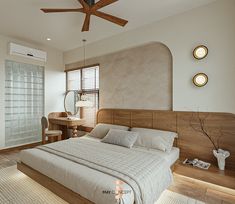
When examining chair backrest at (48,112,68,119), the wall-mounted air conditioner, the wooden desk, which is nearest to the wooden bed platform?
the wooden desk

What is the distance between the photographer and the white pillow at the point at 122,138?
9.13 feet

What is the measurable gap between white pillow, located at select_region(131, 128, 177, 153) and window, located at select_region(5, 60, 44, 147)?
318 centimetres

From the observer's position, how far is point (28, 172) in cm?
238

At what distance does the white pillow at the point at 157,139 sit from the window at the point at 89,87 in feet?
6.03

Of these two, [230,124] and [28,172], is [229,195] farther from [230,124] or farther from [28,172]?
[28,172]

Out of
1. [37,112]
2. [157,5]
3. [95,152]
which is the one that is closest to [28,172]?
[95,152]

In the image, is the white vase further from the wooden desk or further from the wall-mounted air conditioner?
the wall-mounted air conditioner

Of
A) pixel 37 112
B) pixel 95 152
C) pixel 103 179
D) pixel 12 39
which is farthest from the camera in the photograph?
pixel 37 112

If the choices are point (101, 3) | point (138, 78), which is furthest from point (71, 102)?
point (101, 3)

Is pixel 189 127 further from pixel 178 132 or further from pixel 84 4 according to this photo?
pixel 84 4

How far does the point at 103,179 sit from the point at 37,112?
3.71 metres

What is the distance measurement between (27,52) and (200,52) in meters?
4.10

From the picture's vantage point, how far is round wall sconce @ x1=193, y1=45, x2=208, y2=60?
2.61 m

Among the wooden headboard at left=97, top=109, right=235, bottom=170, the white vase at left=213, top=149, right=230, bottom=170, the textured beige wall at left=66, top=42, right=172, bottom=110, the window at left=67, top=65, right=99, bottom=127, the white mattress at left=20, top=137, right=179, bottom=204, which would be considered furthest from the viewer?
the window at left=67, top=65, right=99, bottom=127
